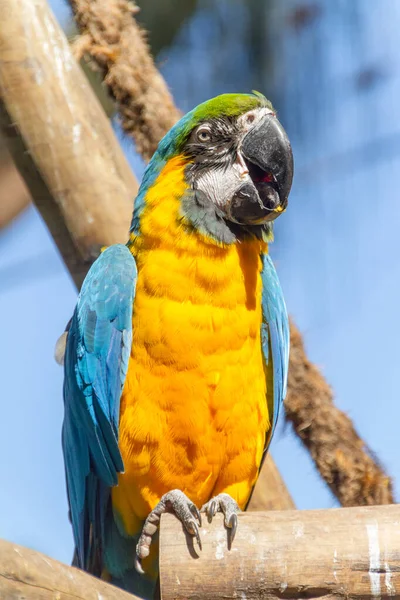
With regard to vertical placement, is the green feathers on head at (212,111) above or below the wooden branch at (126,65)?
below

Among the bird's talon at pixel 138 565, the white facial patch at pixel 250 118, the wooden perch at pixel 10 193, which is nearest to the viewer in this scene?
the bird's talon at pixel 138 565

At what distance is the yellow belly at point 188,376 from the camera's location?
2.62 m

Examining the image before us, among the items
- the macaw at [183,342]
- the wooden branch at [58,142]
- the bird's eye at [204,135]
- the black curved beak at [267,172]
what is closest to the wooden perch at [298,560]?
the macaw at [183,342]

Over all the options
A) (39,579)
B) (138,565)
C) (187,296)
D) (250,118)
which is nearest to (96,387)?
(187,296)

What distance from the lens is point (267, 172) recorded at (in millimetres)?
2713

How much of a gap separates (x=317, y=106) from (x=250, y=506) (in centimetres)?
228

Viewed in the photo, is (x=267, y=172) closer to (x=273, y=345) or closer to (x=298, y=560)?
(x=273, y=345)

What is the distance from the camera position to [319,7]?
14.6 ft

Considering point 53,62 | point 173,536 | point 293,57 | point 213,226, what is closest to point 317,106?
point 293,57

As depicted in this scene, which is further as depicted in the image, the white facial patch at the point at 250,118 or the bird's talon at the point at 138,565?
the white facial patch at the point at 250,118

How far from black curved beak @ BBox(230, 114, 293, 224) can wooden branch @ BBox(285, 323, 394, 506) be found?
3.00ft

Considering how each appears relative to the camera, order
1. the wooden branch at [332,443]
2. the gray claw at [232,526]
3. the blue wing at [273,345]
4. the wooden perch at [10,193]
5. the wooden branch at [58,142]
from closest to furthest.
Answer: the gray claw at [232,526]
the blue wing at [273,345]
the wooden branch at [58,142]
the wooden branch at [332,443]
the wooden perch at [10,193]

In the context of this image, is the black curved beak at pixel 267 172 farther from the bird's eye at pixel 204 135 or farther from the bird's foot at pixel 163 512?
the bird's foot at pixel 163 512

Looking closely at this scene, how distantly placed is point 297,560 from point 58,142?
188 centimetres
